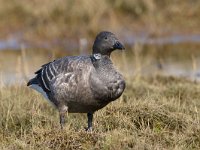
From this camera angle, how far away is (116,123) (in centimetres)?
734

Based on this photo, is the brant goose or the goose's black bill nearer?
the brant goose

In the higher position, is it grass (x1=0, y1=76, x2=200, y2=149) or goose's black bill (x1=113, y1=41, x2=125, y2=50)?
goose's black bill (x1=113, y1=41, x2=125, y2=50)

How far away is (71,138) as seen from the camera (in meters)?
Result: 6.49

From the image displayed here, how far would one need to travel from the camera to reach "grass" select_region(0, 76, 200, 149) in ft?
21.2

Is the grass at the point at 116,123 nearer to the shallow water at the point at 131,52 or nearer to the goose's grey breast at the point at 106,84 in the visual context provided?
the goose's grey breast at the point at 106,84

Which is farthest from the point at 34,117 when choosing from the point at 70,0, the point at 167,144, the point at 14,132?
the point at 70,0

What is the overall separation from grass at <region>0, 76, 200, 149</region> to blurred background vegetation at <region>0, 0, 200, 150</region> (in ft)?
0.03

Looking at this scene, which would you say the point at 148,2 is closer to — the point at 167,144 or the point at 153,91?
the point at 153,91

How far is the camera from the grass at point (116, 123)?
645 cm

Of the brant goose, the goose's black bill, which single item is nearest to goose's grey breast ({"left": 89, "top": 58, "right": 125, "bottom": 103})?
the brant goose

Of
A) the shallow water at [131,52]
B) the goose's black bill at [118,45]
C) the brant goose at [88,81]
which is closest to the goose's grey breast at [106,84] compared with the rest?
the brant goose at [88,81]

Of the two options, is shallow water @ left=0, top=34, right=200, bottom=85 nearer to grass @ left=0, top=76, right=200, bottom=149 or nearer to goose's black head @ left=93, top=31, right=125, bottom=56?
grass @ left=0, top=76, right=200, bottom=149

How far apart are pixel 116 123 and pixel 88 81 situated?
845mm

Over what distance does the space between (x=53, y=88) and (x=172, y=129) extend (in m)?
1.40
